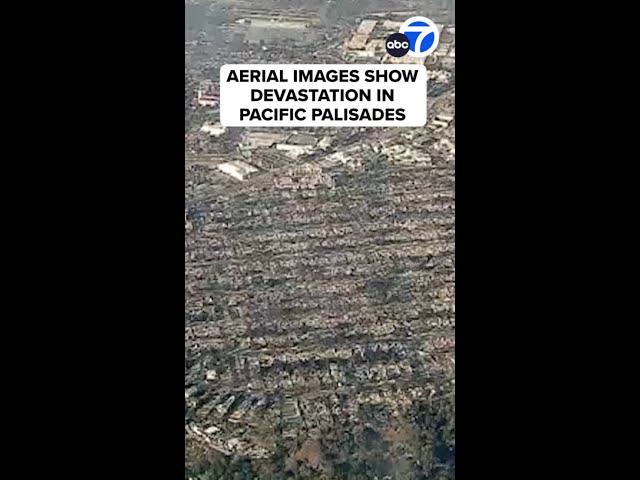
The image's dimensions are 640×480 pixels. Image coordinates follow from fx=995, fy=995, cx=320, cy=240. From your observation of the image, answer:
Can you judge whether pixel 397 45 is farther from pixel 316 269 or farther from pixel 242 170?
pixel 316 269

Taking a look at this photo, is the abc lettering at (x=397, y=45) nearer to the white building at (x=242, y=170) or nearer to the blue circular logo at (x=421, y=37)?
the blue circular logo at (x=421, y=37)

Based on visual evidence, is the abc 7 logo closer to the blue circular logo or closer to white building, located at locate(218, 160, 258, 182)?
the blue circular logo

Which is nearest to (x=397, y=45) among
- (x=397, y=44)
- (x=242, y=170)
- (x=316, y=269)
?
(x=397, y=44)

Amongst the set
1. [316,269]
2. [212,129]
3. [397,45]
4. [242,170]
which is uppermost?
[397,45]

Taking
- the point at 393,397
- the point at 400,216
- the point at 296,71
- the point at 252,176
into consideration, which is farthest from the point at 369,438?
the point at 296,71

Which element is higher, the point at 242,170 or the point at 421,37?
the point at 421,37

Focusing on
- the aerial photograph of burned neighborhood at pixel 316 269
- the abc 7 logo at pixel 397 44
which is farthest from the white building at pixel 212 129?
the abc 7 logo at pixel 397 44
